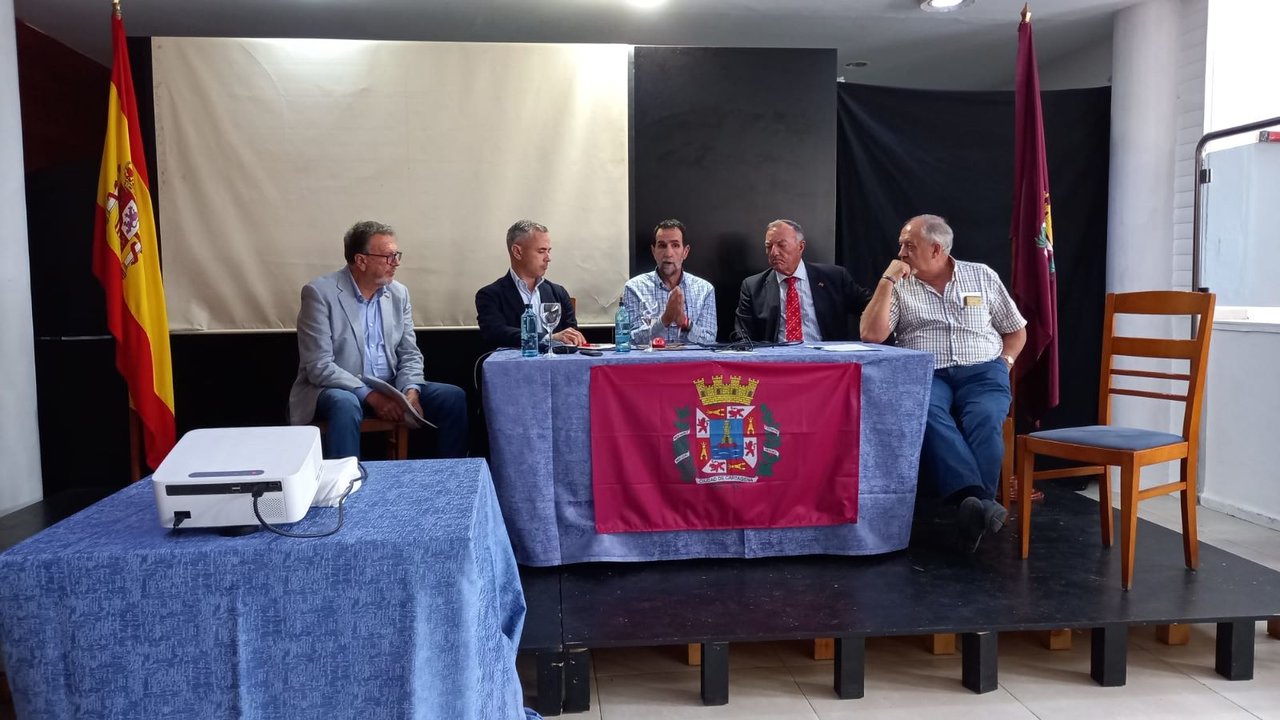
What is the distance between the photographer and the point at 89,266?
461cm

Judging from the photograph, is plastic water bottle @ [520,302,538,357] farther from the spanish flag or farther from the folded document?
Answer: the spanish flag

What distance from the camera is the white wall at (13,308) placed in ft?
11.2

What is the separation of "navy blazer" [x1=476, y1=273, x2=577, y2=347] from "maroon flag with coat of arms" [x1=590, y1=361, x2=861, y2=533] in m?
0.97

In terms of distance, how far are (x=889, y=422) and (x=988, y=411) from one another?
1.67 feet

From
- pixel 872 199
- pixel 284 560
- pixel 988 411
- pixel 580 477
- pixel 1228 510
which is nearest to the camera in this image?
pixel 284 560

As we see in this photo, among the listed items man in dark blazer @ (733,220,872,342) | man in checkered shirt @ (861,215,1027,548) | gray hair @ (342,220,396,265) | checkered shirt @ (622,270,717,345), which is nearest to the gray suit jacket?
gray hair @ (342,220,396,265)

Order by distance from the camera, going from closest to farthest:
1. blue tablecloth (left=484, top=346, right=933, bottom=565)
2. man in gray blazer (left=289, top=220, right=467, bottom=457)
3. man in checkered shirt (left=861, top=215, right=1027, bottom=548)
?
1. blue tablecloth (left=484, top=346, right=933, bottom=565)
2. man in checkered shirt (left=861, top=215, right=1027, bottom=548)
3. man in gray blazer (left=289, top=220, right=467, bottom=457)

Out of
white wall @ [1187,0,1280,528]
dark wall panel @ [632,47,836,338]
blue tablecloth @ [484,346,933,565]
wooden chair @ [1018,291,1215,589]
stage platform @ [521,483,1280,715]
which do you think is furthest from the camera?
dark wall panel @ [632,47,836,338]

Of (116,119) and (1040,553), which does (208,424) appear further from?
(1040,553)

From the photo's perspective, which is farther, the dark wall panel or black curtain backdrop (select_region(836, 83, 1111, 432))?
black curtain backdrop (select_region(836, 83, 1111, 432))

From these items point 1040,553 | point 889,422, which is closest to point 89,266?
point 889,422

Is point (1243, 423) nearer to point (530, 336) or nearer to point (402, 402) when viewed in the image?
point (530, 336)

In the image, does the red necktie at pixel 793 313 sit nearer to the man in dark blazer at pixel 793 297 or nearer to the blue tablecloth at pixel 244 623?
the man in dark blazer at pixel 793 297

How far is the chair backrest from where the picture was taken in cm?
252
